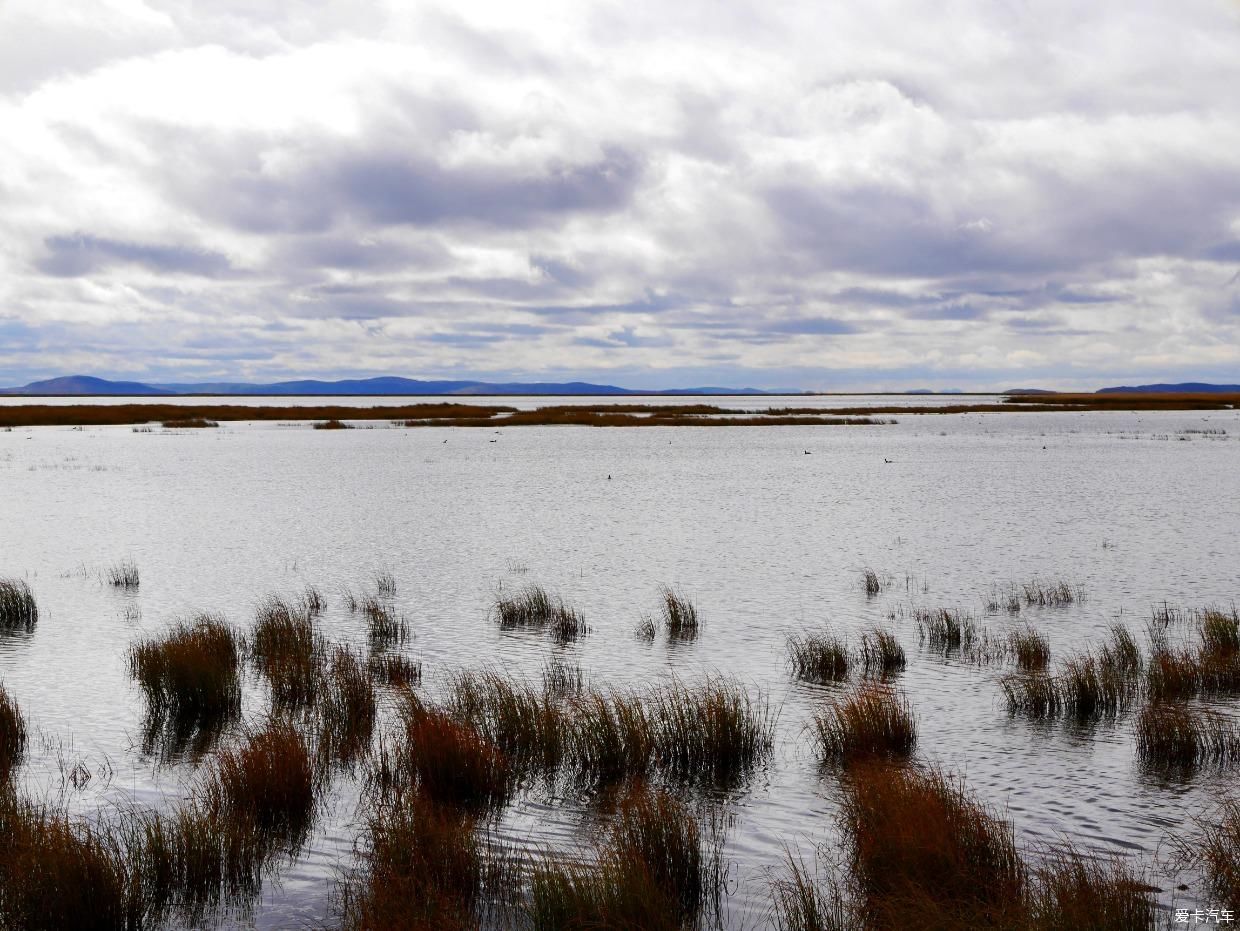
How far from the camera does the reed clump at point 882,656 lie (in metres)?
17.1

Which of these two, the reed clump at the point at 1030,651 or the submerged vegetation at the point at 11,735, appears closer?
the submerged vegetation at the point at 11,735

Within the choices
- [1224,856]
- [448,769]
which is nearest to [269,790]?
[448,769]

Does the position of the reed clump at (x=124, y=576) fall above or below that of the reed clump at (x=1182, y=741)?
below

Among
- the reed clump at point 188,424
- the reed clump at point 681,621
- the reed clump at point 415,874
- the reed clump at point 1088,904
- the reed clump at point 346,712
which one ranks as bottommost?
the reed clump at point 681,621

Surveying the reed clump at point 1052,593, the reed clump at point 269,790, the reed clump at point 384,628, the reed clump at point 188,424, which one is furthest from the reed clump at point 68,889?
the reed clump at point 188,424

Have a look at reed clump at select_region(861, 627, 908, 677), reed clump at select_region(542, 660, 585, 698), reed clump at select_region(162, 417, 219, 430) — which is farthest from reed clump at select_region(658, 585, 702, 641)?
reed clump at select_region(162, 417, 219, 430)

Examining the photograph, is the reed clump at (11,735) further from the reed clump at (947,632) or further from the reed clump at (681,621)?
the reed clump at (947,632)

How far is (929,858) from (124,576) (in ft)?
75.4

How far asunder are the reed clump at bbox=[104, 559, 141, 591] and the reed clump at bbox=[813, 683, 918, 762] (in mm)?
18642

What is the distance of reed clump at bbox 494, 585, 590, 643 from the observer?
2056 cm

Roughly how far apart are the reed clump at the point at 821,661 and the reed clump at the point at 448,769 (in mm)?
6302

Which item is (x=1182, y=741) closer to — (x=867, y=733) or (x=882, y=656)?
(x=867, y=733)

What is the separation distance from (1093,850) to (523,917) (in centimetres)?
518

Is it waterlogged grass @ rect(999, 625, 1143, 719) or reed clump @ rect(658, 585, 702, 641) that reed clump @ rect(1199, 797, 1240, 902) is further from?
reed clump @ rect(658, 585, 702, 641)
